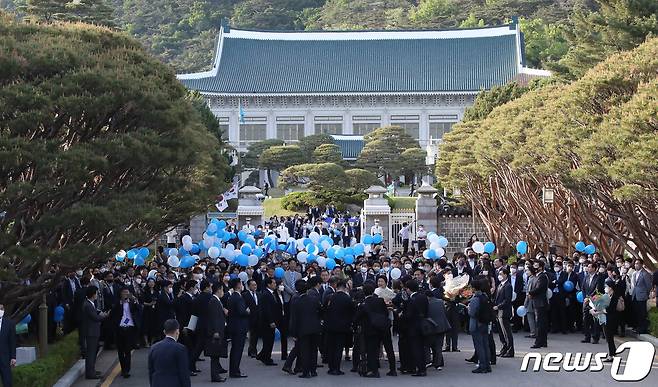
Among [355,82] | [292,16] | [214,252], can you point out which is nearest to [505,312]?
[214,252]

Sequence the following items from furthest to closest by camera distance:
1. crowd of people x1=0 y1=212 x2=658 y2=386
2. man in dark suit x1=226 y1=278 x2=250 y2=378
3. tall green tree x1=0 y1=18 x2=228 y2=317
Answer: man in dark suit x1=226 y1=278 x2=250 y2=378 → crowd of people x1=0 y1=212 x2=658 y2=386 → tall green tree x1=0 y1=18 x2=228 y2=317

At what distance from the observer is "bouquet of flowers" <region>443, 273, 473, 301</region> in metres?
19.1

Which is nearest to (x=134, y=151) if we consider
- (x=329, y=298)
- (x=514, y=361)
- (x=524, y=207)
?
(x=329, y=298)

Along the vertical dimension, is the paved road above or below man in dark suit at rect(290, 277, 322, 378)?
below

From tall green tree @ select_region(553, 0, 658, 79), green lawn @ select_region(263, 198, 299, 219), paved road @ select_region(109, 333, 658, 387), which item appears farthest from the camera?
green lawn @ select_region(263, 198, 299, 219)

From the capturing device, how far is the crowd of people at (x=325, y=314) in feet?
54.5

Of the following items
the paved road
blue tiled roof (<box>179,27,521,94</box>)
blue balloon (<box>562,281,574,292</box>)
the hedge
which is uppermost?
blue tiled roof (<box>179,27,521,94</box>)

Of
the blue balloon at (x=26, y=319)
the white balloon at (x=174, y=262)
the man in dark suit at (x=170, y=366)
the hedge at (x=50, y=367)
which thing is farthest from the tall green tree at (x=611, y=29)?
the man in dark suit at (x=170, y=366)

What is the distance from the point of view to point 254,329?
18375mm

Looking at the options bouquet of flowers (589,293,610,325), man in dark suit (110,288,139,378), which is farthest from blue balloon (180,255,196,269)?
bouquet of flowers (589,293,610,325)

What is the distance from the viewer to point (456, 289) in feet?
62.8

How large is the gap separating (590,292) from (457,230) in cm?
2138

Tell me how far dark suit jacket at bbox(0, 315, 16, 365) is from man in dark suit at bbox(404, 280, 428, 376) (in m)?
5.63

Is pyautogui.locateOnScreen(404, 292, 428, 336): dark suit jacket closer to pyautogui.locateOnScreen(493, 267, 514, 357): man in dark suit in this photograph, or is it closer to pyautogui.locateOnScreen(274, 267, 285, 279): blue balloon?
pyautogui.locateOnScreen(493, 267, 514, 357): man in dark suit
